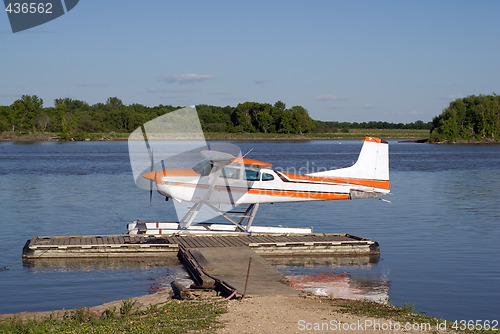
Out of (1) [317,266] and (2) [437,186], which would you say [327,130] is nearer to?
(2) [437,186]

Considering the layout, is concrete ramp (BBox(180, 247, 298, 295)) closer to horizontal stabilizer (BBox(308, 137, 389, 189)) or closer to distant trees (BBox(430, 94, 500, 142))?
horizontal stabilizer (BBox(308, 137, 389, 189))

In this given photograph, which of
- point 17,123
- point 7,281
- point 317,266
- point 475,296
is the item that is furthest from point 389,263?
point 17,123

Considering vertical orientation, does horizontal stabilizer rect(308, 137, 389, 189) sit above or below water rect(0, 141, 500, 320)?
above

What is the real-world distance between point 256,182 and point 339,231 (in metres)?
3.91

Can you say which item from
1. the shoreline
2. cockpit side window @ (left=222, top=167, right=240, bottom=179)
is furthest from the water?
cockpit side window @ (left=222, top=167, right=240, bottom=179)

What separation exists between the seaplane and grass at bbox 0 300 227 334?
18.1 ft

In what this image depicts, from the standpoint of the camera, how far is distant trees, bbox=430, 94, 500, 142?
97.9 meters

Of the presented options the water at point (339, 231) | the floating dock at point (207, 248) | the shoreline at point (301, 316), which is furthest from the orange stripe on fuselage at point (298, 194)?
the shoreline at point (301, 316)

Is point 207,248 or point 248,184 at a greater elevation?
point 248,184

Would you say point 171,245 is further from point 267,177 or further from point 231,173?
point 267,177

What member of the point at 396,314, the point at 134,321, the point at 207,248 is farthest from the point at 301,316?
the point at 207,248

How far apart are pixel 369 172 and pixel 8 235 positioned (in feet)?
30.9

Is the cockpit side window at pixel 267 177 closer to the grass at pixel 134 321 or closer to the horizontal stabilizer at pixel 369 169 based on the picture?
the horizontal stabilizer at pixel 369 169

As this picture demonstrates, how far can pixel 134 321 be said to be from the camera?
714 cm
